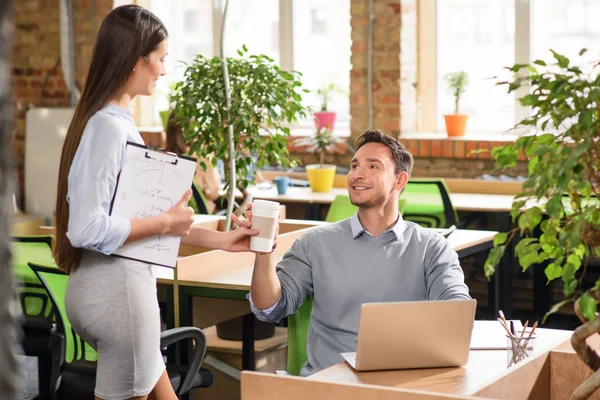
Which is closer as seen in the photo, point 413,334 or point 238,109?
point 413,334

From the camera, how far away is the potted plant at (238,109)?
13.4ft

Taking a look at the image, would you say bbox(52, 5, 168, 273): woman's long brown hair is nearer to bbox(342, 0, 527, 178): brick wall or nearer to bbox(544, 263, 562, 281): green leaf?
bbox(544, 263, 562, 281): green leaf

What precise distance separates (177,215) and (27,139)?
17.1 feet

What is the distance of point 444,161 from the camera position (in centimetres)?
641

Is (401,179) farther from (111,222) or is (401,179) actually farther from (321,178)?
(321,178)

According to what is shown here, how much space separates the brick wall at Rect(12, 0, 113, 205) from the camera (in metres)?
7.32

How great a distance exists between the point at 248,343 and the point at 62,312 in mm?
806

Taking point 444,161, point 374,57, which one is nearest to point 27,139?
point 374,57

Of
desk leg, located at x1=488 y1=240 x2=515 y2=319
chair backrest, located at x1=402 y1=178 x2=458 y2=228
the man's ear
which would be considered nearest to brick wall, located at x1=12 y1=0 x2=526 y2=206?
chair backrest, located at x1=402 y1=178 x2=458 y2=228

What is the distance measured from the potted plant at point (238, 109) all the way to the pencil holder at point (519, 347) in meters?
2.05

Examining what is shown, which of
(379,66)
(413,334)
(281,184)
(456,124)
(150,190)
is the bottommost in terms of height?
(413,334)

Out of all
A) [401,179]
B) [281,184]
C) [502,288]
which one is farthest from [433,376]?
[281,184]

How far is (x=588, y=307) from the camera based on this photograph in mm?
1416

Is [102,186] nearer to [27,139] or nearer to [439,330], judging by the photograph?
[439,330]
